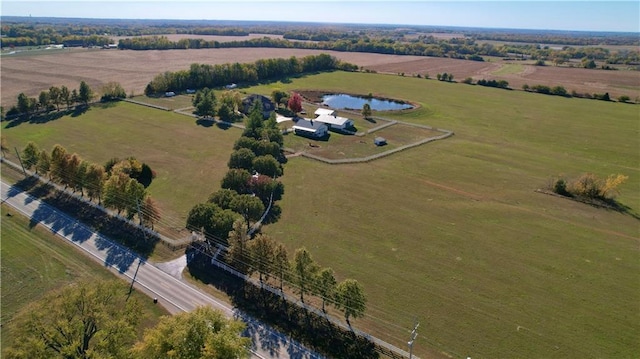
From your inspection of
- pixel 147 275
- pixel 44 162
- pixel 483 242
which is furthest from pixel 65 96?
pixel 483 242

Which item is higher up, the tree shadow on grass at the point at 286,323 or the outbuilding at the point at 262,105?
the outbuilding at the point at 262,105

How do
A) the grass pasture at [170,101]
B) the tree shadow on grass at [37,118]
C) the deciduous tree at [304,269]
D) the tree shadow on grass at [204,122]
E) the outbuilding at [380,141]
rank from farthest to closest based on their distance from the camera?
1. the grass pasture at [170,101]
2. the tree shadow on grass at [204,122]
3. the tree shadow on grass at [37,118]
4. the outbuilding at [380,141]
5. the deciduous tree at [304,269]

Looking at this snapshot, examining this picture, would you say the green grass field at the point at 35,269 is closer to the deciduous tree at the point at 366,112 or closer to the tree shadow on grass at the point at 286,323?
the tree shadow on grass at the point at 286,323

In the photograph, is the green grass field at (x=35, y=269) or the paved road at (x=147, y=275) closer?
the paved road at (x=147, y=275)

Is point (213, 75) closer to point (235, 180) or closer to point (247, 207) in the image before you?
point (235, 180)

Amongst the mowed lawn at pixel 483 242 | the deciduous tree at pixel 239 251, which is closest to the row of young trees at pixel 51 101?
the mowed lawn at pixel 483 242

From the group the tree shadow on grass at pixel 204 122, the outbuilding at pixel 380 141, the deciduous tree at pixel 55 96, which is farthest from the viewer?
the deciduous tree at pixel 55 96

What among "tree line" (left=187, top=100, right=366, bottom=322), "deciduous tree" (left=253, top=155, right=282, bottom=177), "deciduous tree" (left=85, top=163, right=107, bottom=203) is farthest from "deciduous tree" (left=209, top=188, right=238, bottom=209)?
"deciduous tree" (left=85, top=163, right=107, bottom=203)

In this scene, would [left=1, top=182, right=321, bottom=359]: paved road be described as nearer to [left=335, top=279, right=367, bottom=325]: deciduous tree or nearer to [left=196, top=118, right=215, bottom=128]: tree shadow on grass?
[left=335, top=279, right=367, bottom=325]: deciduous tree

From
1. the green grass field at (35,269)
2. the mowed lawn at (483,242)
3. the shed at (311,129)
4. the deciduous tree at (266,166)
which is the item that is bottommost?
the green grass field at (35,269)
